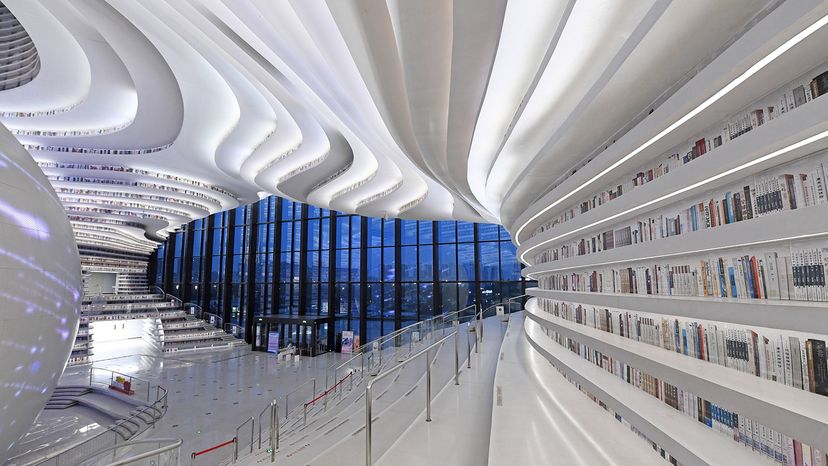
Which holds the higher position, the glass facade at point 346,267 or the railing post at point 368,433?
the glass facade at point 346,267

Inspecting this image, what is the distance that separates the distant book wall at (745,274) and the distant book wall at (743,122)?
495 mm

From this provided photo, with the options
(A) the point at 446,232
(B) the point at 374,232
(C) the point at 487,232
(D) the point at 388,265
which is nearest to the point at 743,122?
(C) the point at 487,232

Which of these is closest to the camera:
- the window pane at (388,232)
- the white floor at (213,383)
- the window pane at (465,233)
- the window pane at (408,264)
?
the white floor at (213,383)

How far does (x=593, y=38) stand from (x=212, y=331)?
2164cm

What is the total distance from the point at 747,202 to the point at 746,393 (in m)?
0.84

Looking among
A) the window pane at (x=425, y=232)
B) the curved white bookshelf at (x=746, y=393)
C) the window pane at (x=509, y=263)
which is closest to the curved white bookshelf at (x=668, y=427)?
the curved white bookshelf at (x=746, y=393)

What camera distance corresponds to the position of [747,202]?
1.76 m

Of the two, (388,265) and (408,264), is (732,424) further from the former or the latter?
(388,265)

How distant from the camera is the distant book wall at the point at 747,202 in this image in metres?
1.46


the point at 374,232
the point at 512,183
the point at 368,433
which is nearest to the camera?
the point at 368,433

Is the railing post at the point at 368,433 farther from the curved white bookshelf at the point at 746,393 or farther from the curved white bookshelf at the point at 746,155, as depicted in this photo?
the curved white bookshelf at the point at 746,155

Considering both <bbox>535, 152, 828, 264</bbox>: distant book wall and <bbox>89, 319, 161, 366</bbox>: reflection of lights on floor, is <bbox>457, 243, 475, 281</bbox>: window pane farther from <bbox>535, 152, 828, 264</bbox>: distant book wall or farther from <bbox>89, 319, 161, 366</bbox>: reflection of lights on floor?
<bbox>535, 152, 828, 264</bbox>: distant book wall

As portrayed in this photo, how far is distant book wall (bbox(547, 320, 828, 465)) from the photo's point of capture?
1.49m

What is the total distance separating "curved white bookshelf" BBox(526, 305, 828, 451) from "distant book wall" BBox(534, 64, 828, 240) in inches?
36.0
